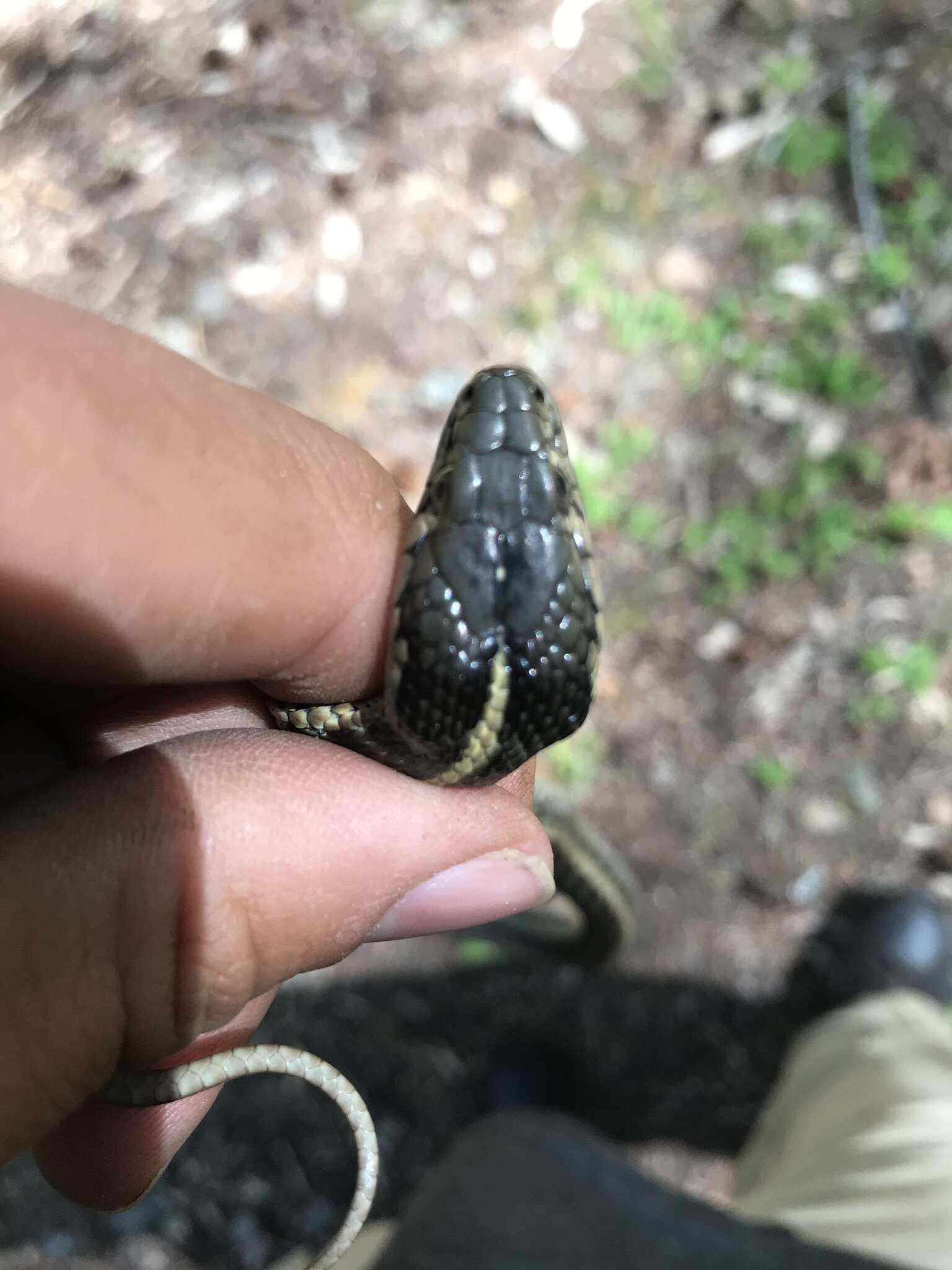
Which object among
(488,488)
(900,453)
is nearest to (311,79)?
(900,453)

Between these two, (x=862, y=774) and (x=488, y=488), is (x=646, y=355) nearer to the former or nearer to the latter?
(x=862, y=774)

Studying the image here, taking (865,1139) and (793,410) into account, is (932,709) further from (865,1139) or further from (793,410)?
(865,1139)

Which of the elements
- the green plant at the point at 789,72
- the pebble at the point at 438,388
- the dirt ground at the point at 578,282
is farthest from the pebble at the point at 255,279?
the green plant at the point at 789,72

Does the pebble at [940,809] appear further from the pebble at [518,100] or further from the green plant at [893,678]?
the pebble at [518,100]

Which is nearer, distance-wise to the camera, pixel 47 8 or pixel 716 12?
pixel 47 8

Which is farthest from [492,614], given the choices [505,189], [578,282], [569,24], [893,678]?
[569,24]

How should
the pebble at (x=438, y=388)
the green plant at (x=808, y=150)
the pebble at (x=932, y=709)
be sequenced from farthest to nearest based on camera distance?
the green plant at (x=808, y=150) < the pebble at (x=438, y=388) < the pebble at (x=932, y=709)
